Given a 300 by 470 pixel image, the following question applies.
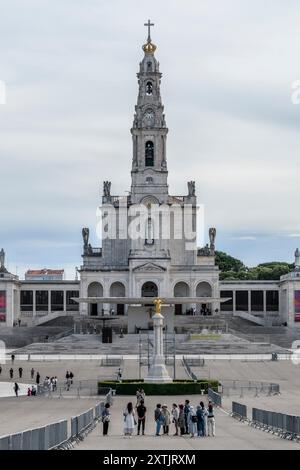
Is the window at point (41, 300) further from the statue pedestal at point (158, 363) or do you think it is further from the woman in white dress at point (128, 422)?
the woman in white dress at point (128, 422)

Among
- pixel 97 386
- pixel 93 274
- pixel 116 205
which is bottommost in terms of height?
pixel 97 386

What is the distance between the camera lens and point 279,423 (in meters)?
38.1

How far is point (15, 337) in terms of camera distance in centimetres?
12044

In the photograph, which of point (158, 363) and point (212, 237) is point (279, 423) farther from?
point (212, 237)

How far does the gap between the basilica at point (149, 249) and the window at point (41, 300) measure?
2437 mm

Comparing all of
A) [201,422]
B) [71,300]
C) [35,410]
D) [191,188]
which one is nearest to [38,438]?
[201,422]

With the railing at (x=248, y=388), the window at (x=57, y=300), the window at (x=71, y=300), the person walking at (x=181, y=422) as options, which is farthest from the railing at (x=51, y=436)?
the window at (x=57, y=300)

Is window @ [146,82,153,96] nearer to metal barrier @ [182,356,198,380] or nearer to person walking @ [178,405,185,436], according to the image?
metal barrier @ [182,356,198,380]

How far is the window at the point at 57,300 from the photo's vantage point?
140125 millimetres

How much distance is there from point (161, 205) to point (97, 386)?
6585cm
